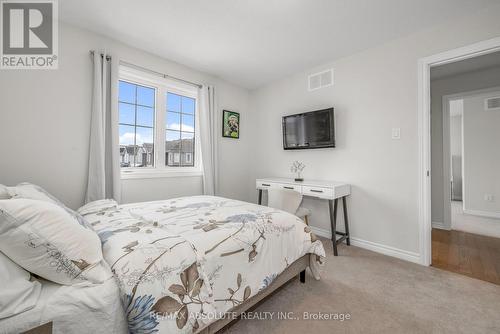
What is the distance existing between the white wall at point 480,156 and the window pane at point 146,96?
17.6 ft

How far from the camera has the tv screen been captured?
9.45 feet

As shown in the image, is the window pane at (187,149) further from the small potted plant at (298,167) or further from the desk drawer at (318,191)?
the desk drawer at (318,191)

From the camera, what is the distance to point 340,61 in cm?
289

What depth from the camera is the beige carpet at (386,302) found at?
4.53 ft

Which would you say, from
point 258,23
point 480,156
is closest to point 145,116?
point 258,23

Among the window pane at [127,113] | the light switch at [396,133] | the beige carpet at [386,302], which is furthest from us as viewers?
the window pane at [127,113]

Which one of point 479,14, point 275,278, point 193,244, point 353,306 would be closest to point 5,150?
point 193,244

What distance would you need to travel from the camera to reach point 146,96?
288 cm

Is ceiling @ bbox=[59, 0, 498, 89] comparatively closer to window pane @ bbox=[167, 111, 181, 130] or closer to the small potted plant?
window pane @ bbox=[167, 111, 181, 130]

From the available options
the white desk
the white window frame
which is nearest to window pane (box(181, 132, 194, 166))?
the white window frame

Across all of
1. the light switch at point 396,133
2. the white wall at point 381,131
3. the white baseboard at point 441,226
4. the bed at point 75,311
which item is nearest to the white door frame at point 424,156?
the white wall at point 381,131

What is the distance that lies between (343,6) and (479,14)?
1.30 meters

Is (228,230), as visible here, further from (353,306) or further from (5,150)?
(5,150)

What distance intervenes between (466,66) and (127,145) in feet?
15.6
